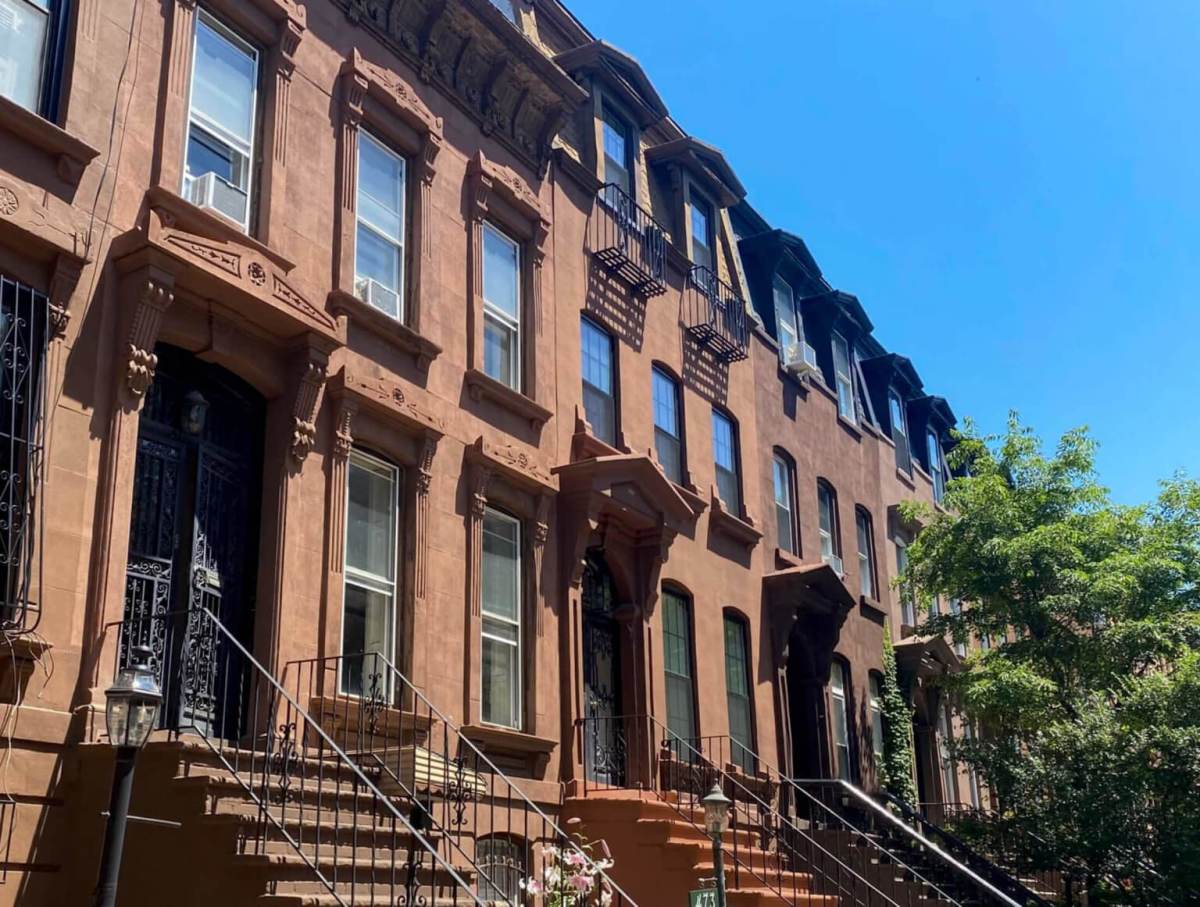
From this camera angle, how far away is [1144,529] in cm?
2014

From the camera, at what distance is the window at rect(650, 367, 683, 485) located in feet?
55.7

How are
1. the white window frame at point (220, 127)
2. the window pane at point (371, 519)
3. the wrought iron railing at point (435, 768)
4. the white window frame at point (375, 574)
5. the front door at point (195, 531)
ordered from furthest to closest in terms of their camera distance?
the window pane at point (371, 519)
the white window frame at point (375, 574)
the white window frame at point (220, 127)
the wrought iron railing at point (435, 768)
the front door at point (195, 531)

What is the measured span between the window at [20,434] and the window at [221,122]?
211 cm

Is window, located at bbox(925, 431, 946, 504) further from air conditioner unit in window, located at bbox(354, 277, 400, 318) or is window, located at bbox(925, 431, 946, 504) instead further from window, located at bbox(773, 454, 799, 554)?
air conditioner unit in window, located at bbox(354, 277, 400, 318)

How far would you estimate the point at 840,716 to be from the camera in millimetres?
20672

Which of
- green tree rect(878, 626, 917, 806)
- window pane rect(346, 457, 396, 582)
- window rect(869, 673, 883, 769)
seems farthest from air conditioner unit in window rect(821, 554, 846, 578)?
window pane rect(346, 457, 396, 582)

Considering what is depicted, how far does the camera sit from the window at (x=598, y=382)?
15492 mm

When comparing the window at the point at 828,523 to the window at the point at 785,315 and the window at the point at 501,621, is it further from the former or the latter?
the window at the point at 501,621

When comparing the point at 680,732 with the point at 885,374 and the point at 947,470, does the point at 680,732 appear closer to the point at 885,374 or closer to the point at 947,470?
the point at 885,374

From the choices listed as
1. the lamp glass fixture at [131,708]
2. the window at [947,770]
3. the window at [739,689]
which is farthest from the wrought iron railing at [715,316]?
the lamp glass fixture at [131,708]

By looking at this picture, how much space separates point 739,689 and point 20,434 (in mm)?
11653

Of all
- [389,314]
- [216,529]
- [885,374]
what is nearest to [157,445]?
[216,529]

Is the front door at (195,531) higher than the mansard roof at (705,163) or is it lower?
lower

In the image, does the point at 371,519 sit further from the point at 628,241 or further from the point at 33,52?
the point at 628,241
